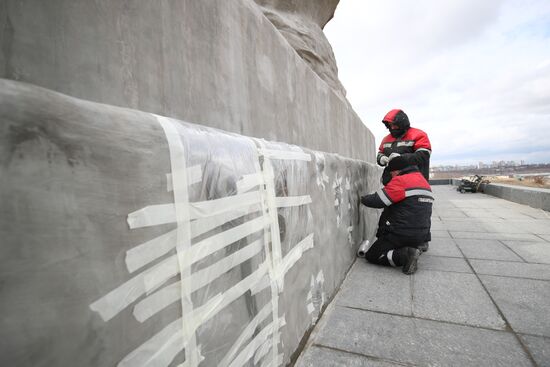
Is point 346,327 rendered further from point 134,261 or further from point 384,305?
point 134,261

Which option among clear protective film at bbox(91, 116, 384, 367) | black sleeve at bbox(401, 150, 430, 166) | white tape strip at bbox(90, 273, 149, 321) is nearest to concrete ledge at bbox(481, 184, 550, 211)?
black sleeve at bbox(401, 150, 430, 166)

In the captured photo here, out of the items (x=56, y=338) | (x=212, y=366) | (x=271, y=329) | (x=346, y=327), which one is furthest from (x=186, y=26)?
(x=346, y=327)

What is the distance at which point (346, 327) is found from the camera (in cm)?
209

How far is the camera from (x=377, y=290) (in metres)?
2.75

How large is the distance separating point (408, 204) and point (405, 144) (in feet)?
3.41

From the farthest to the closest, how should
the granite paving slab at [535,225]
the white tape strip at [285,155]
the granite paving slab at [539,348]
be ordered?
the granite paving slab at [535,225] → the granite paving slab at [539,348] → the white tape strip at [285,155]

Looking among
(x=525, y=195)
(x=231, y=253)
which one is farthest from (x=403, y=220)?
(x=525, y=195)

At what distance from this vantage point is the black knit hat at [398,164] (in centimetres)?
376

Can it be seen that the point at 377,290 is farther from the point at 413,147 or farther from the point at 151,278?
the point at 151,278

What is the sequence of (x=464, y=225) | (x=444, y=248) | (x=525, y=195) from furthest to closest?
(x=525, y=195) → (x=464, y=225) → (x=444, y=248)

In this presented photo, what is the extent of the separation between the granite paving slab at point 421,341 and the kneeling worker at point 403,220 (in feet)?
3.75

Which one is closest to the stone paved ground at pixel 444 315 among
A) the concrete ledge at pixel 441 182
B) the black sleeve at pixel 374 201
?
the black sleeve at pixel 374 201

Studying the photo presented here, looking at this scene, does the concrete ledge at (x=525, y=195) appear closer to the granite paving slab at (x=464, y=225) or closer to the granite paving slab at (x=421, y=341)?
the granite paving slab at (x=464, y=225)

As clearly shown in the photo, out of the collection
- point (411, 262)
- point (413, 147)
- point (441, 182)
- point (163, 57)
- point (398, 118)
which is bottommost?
point (441, 182)
